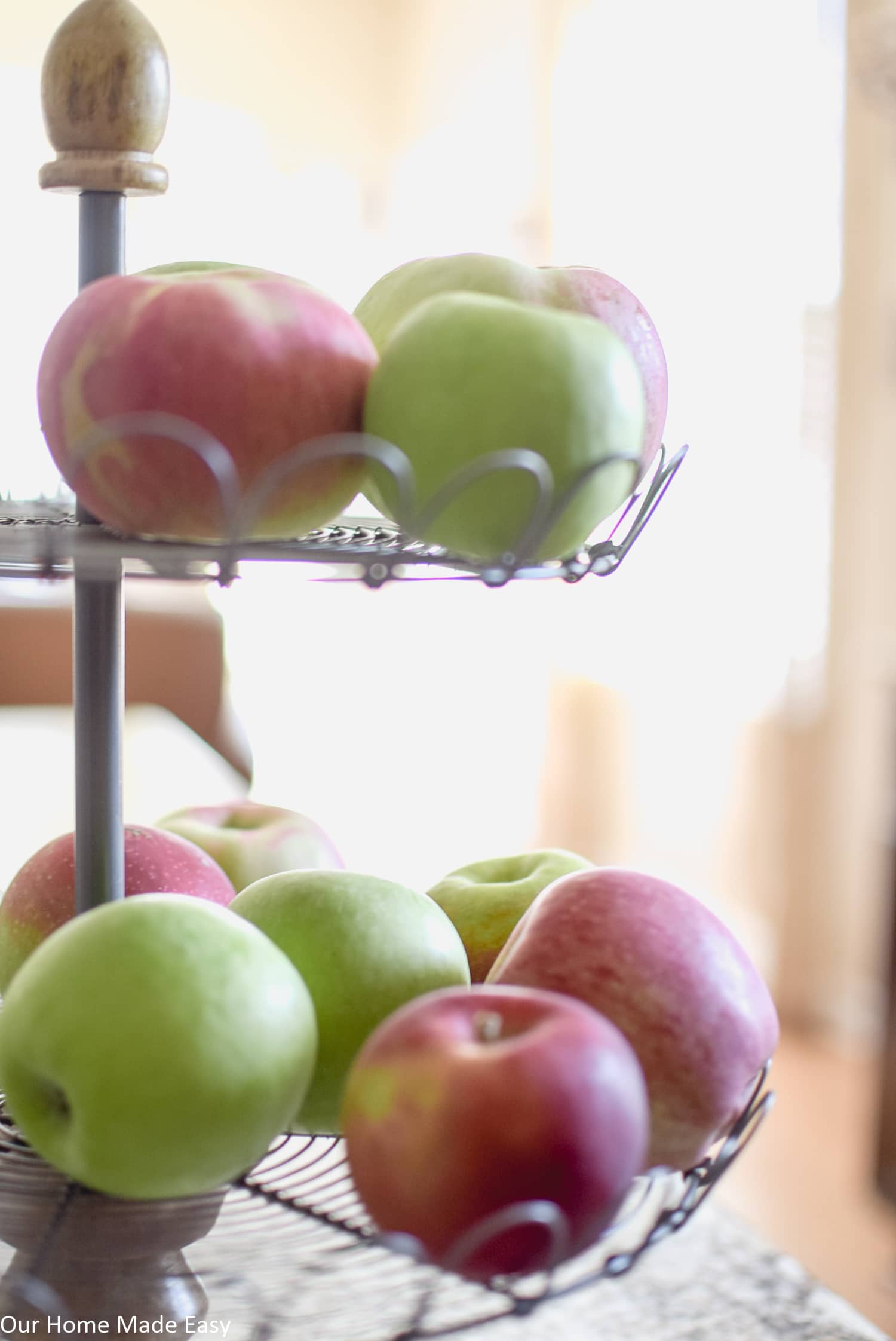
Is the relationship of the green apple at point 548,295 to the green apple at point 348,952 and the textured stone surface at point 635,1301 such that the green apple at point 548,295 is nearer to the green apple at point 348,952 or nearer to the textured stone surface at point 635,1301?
the green apple at point 348,952

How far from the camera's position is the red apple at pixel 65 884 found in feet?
1.99

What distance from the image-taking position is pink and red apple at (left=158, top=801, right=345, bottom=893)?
706 millimetres

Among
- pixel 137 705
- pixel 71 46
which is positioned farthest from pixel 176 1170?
pixel 137 705

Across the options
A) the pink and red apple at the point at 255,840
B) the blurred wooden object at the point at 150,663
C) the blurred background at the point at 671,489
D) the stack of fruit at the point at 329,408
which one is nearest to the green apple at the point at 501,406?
the stack of fruit at the point at 329,408

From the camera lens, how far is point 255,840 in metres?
0.72

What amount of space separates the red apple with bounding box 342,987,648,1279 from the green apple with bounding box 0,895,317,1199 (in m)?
0.04

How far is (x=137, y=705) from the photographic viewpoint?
289cm

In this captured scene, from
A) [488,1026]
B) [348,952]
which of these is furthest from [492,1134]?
[348,952]

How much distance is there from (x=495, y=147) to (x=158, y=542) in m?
4.01

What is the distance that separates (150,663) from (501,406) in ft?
8.54

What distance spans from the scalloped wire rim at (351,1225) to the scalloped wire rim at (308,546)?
7.7 inches

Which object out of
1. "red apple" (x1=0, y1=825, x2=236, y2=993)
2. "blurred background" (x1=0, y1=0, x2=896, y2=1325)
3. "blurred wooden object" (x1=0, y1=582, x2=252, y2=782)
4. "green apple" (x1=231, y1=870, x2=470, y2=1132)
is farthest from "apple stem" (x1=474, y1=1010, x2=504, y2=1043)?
"blurred wooden object" (x1=0, y1=582, x2=252, y2=782)

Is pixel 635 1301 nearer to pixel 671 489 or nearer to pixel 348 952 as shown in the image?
pixel 348 952

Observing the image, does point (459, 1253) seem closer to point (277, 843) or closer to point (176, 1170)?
point (176, 1170)
